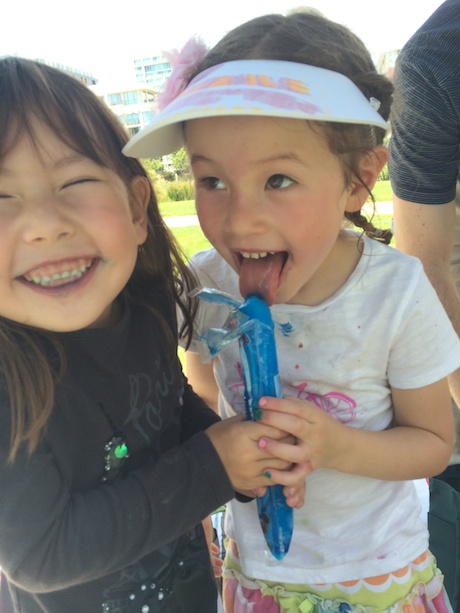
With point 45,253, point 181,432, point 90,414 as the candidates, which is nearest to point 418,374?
point 181,432

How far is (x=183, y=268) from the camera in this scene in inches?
55.6

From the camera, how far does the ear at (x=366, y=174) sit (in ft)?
3.85

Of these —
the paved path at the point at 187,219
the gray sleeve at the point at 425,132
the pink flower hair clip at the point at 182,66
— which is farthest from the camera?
the paved path at the point at 187,219

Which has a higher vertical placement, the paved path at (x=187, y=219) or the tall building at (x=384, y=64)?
the tall building at (x=384, y=64)

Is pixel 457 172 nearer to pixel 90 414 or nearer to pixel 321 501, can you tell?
pixel 321 501

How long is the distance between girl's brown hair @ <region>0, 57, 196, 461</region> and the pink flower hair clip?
0.14m

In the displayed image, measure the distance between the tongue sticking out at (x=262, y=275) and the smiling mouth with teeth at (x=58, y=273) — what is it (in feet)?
1.04

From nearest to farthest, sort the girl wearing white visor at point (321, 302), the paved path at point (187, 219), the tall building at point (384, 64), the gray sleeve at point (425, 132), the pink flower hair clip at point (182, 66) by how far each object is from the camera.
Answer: the girl wearing white visor at point (321, 302), the pink flower hair clip at point (182, 66), the tall building at point (384, 64), the gray sleeve at point (425, 132), the paved path at point (187, 219)

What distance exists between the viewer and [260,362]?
1020 mm

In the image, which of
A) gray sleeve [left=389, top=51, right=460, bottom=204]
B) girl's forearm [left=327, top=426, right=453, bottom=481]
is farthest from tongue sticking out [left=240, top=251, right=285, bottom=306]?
gray sleeve [left=389, top=51, right=460, bottom=204]

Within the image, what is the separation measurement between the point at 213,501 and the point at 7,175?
744 mm

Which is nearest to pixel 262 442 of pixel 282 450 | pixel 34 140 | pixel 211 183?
pixel 282 450

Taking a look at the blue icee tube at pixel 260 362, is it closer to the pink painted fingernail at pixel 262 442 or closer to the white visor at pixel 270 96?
the pink painted fingernail at pixel 262 442

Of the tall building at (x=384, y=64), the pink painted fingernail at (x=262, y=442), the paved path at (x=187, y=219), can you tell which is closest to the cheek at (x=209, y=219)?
the pink painted fingernail at (x=262, y=442)
